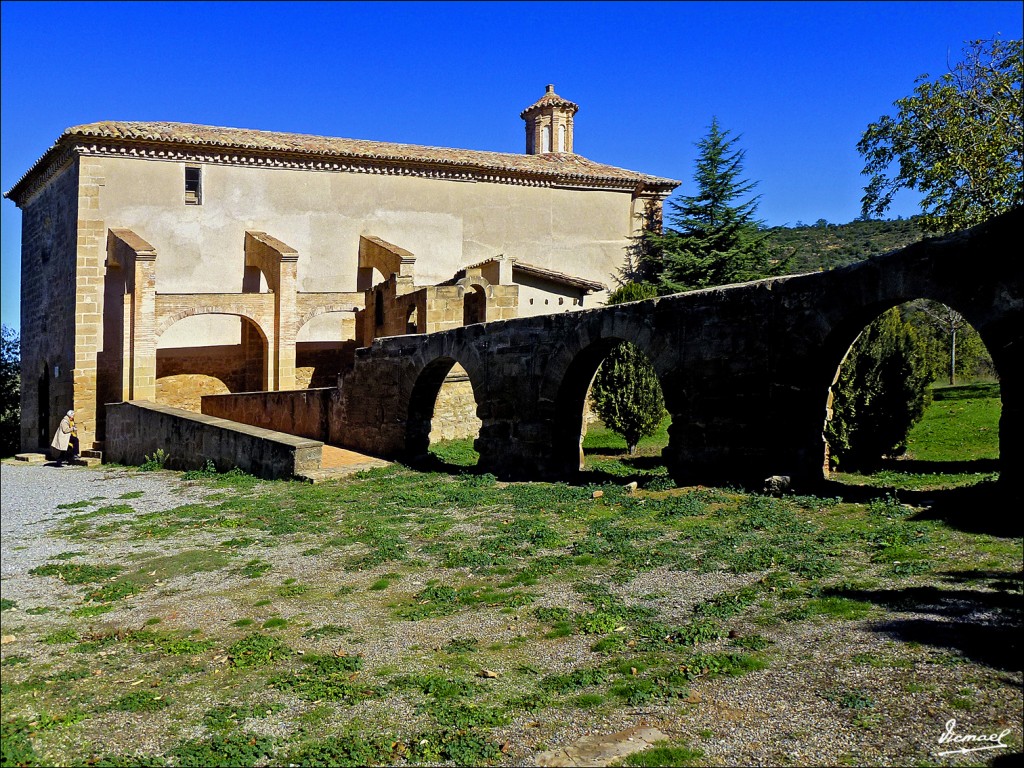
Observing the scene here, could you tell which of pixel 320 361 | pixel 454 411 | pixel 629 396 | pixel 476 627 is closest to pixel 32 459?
pixel 320 361

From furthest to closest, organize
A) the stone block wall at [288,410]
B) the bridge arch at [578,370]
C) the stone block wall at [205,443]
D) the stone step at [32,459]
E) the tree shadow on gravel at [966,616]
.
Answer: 1. the stone step at [32,459]
2. the stone block wall at [288,410]
3. the stone block wall at [205,443]
4. the bridge arch at [578,370]
5. the tree shadow on gravel at [966,616]

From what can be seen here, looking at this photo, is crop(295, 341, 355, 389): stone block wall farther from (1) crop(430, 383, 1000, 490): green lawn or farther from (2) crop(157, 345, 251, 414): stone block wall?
(1) crop(430, 383, 1000, 490): green lawn

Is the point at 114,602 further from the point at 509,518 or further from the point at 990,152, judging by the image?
the point at 990,152

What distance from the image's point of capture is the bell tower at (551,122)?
124 ft

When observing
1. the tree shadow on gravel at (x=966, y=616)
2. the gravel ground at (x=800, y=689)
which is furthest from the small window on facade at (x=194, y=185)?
the tree shadow on gravel at (x=966, y=616)

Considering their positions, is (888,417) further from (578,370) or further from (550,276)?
(550,276)

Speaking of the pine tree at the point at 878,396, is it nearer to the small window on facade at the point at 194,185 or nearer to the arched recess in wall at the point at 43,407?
the small window on facade at the point at 194,185

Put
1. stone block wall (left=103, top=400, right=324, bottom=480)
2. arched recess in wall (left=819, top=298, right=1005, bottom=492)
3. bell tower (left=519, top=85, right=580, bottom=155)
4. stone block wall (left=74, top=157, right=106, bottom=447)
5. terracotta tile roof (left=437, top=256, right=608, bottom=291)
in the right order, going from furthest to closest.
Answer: bell tower (left=519, top=85, right=580, bottom=155) < terracotta tile roof (left=437, top=256, right=608, bottom=291) < stone block wall (left=74, top=157, right=106, bottom=447) < stone block wall (left=103, top=400, right=324, bottom=480) < arched recess in wall (left=819, top=298, right=1005, bottom=492)

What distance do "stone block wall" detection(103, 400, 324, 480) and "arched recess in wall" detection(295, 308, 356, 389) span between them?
665 cm

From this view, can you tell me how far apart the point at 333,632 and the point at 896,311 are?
35.9ft

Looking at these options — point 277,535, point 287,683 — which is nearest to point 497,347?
point 277,535

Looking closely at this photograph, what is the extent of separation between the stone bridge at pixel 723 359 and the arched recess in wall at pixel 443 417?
0.05m

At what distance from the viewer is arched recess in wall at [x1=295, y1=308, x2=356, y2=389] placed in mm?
26500

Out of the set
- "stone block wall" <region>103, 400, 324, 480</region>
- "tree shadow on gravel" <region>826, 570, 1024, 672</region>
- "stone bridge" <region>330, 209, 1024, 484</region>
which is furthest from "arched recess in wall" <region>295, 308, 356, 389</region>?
"tree shadow on gravel" <region>826, 570, 1024, 672</region>
